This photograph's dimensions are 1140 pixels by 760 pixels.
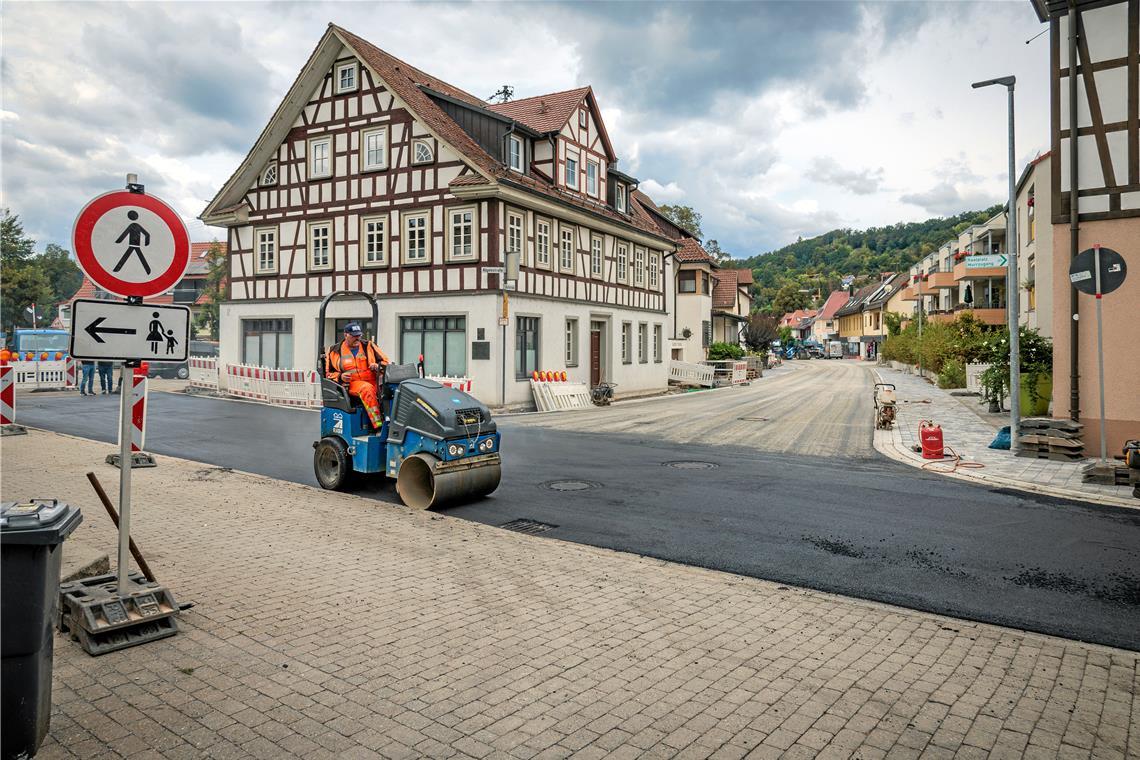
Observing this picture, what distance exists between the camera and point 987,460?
1193 cm

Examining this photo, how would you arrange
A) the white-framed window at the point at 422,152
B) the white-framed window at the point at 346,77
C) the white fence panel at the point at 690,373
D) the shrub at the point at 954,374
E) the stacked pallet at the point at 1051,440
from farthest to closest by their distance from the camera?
the white fence panel at the point at 690,373 → the shrub at the point at 954,374 → the white-framed window at the point at 346,77 → the white-framed window at the point at 422,152 → the stacked pallet at the point at 1051,440

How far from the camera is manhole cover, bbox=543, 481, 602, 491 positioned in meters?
9.83

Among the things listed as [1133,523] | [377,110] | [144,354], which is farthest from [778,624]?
[377,110]

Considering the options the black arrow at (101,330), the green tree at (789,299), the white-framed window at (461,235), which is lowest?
the black arrow at (101,330)

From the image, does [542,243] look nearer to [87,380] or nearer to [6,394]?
[6,394]

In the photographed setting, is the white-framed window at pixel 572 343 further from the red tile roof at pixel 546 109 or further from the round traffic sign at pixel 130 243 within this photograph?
the round traffic sign at pixel 130 243

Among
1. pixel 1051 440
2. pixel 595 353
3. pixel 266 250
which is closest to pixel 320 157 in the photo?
pixel 266 250

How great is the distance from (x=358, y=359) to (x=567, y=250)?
18.0 m

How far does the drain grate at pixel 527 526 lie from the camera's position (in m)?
7.65

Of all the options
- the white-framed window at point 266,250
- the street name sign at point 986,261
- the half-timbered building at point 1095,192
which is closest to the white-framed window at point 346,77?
the white-framed window at point 266,250

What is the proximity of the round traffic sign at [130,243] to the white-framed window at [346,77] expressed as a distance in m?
22.3

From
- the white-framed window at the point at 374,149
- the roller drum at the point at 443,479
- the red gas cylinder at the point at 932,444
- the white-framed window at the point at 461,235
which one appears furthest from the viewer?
the white-framed window at the point at 374,149

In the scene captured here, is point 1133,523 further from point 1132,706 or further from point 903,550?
point 1132,706

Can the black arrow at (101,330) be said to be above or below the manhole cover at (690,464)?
above
